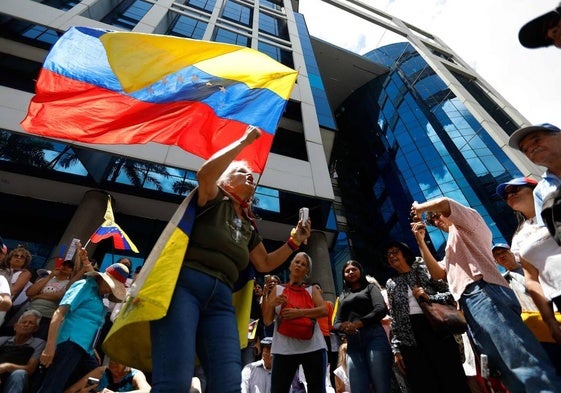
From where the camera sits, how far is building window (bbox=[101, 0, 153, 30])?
15.6 metres

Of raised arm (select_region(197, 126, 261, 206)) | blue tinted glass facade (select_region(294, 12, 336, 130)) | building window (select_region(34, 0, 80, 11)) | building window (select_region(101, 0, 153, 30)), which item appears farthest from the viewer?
blue tinted glass facade (select_region(294, 12, 336, 130))

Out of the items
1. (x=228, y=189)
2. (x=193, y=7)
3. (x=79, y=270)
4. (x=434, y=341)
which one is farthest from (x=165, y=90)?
(x=193, y=7)

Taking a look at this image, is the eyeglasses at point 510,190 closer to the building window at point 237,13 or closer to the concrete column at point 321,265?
the concrete column at point 321,265

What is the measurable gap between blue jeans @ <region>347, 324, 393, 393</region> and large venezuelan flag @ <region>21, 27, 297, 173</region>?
6.80 ft

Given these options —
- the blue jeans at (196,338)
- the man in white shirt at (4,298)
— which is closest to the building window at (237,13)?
the man in white shirt at (4,298)

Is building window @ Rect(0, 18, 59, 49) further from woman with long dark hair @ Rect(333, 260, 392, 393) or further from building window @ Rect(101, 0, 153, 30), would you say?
woman with long dark hair @ Rect(333, 260, 392, 393)

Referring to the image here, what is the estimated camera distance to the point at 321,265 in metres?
11.5

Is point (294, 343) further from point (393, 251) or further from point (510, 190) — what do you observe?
point (510, 190)

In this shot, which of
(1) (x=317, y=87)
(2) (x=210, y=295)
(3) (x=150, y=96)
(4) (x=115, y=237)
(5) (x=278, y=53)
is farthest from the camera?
(5) (x=278, y=53)

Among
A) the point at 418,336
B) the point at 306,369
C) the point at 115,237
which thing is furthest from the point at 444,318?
the point at 115,237

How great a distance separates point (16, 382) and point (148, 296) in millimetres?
3190

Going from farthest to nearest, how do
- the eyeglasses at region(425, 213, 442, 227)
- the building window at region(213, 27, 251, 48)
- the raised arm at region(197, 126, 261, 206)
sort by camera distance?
the building window at region(213, 27, 251, 48)
the eyeglasses at region(425, 213, 442, 227)
the raised arm at region(197, 126, 261, 206)

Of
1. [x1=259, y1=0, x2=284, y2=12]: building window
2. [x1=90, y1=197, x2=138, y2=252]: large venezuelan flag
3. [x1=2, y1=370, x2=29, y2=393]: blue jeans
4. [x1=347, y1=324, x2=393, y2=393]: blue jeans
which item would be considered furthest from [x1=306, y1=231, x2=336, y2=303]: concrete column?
[x1=259, y1=0, x2=284, y2=12]: building window

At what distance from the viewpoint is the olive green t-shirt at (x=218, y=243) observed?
1756 mm
